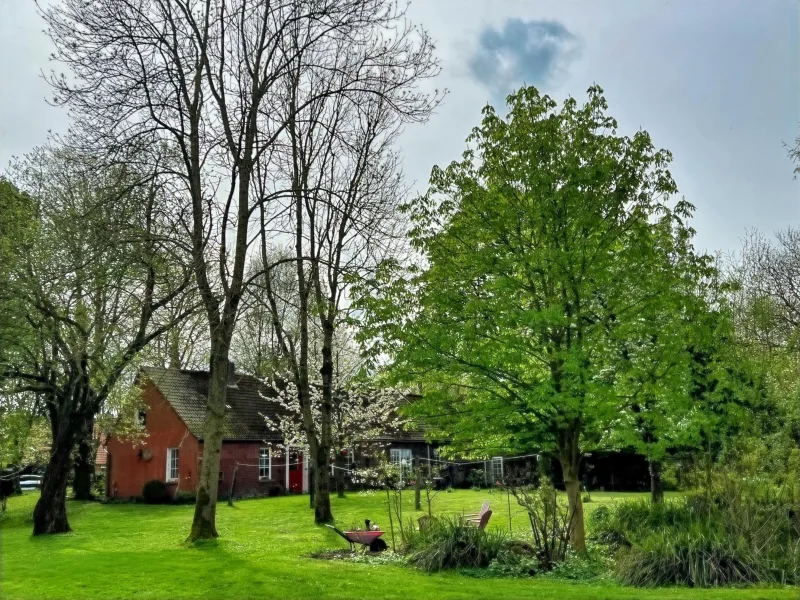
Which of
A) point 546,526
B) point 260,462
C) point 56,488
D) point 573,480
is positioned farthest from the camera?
point 260,462

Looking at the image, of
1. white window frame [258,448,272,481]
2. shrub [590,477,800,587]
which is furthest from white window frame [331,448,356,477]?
shrub [590,477,800,587]

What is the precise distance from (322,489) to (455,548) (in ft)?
28.8

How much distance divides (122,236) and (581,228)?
29.3 ft

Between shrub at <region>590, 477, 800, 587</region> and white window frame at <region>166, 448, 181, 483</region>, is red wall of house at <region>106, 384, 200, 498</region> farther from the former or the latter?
shrub at <region>590, 477, 800, 587</region>

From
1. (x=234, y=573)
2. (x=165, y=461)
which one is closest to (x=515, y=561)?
(x=234, y=573)

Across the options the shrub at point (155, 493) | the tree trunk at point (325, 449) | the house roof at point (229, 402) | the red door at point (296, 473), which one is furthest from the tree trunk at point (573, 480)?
the shrub at point (155, 493)

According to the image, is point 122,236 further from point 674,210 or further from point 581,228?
point 674,210

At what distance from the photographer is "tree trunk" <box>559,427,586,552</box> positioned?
12898 millimetres

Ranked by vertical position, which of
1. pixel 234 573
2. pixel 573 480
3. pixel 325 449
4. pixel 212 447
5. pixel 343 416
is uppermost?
pixel 343 416

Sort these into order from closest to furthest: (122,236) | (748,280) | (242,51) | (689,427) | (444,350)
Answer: (444,350), (689,427), (122,236), (242,51), (748,280)

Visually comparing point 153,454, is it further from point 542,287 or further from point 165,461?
point 542,287

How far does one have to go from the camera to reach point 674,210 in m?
12.9

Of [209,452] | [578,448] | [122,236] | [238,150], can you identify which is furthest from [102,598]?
[238,150]

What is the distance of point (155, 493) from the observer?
31.3 metres
